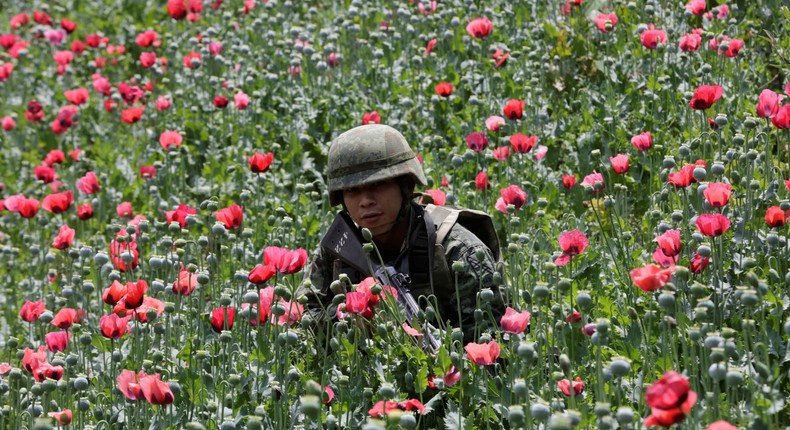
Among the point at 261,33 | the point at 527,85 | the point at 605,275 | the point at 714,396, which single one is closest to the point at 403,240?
the point at 605,275

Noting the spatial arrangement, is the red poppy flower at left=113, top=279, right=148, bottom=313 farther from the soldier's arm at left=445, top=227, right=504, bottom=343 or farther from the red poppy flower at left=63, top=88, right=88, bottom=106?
the red poppy flower at left=63, top=88, right=88, bottom=106

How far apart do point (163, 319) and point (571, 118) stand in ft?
9.38

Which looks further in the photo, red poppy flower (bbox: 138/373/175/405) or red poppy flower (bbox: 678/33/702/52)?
red poppy flower (bbox: 678/33/702/52)

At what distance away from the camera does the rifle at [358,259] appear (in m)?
4.34

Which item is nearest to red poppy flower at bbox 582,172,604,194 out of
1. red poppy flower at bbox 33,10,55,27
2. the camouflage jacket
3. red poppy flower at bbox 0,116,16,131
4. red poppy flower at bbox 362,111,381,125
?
the camouflage jacket

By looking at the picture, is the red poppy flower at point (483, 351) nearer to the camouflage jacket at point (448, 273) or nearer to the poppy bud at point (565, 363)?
the poppy bud at point (565, 363)

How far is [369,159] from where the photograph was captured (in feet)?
14.9

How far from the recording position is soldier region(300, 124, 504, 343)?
4.53 m

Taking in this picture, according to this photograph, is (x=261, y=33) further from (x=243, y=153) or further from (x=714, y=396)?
(x=714, y=396)

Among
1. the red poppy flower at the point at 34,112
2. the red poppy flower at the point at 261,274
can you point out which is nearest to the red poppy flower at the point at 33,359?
the red poppy flower at the point at 261,274

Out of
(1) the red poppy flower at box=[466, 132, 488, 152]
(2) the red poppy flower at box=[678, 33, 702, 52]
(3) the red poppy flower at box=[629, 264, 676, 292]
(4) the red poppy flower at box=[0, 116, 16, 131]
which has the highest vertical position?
(3) the red poppy flower at box=[629, 264, 676, 292]

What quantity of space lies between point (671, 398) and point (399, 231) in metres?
2.26

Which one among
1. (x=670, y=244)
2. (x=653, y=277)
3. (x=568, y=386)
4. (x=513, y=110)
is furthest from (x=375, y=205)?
(x=653, y=277)

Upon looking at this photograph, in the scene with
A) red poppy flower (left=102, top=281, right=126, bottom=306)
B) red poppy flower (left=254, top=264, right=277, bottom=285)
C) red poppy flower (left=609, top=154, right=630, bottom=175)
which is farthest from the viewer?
red poppy flower (left=609, top=154, right=630, bottom=175)
